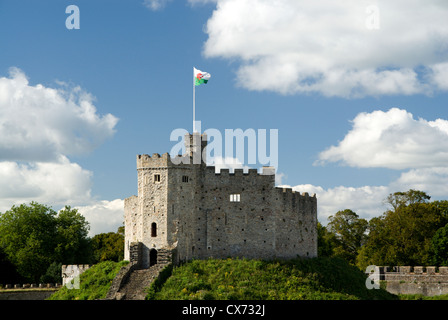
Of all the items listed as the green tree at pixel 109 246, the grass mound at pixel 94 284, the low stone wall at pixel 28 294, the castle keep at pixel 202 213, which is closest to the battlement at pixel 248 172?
the castle keep at pixel 202 213

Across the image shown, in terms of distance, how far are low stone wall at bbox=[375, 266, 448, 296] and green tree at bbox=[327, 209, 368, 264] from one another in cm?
1832

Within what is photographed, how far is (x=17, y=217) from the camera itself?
83562 mm

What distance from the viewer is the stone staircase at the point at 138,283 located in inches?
1823

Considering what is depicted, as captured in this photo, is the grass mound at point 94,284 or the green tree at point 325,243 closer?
the grass mound at point 94,284

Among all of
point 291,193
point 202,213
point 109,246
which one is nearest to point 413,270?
point 291,193

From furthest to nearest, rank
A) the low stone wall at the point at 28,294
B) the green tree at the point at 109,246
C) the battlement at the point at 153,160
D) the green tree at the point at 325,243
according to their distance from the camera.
Answer: the green tree at the point at 109,246, the green tree at the point at 325,243, the low stone wall at the point at 28,294, the battlement at the point at 153,160

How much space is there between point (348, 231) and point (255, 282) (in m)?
42.1

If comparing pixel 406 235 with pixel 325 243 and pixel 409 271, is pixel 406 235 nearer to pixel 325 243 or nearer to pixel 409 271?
pixel 409 271

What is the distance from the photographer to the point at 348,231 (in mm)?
88438

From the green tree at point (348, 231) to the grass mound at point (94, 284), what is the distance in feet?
141

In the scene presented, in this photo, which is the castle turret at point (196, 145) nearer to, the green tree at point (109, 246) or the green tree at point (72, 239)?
the green tree at point (72, 239)
